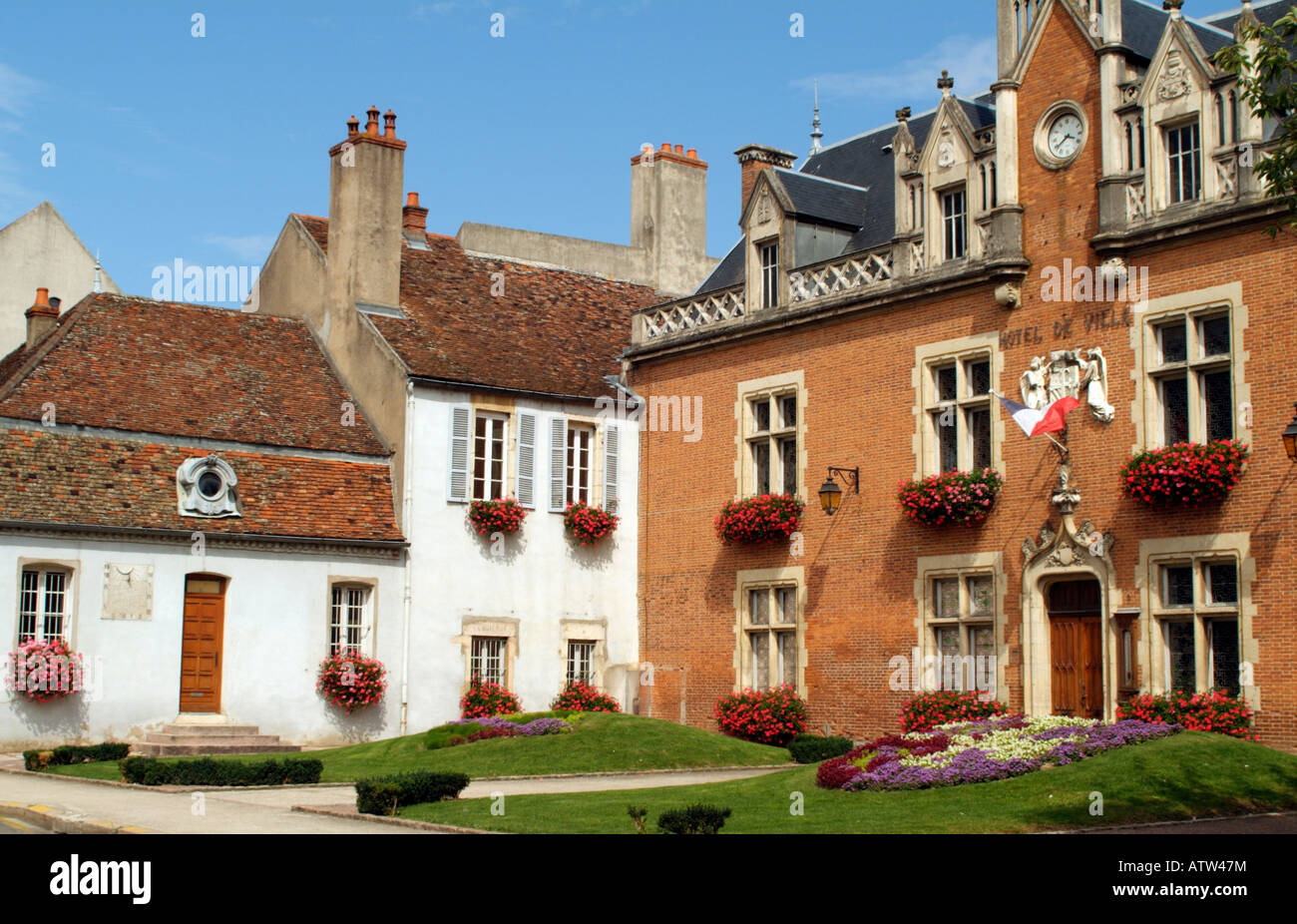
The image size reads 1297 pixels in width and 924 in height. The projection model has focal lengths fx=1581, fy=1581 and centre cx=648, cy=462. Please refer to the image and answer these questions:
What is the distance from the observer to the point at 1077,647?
74.9ft

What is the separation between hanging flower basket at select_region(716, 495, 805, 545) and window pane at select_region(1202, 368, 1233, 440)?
7.74 metres

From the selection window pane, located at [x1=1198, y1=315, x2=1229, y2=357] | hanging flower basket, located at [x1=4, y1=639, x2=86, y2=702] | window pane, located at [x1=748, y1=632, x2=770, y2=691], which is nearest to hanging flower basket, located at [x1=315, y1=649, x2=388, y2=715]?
hanging flower basket, located at [x1=4, y1=639, x2=86, y2=702]

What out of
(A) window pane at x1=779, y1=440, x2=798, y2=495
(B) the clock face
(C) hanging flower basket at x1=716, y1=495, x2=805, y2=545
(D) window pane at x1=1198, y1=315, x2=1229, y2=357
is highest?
(B) the clock face

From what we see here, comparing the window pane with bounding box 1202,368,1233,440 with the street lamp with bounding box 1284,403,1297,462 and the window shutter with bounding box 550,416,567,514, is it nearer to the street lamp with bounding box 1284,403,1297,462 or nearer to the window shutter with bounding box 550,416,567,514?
the street lamp with bounding box 1284,403,1297,462

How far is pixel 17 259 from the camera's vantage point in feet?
131

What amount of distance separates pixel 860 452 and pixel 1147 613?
6.09m

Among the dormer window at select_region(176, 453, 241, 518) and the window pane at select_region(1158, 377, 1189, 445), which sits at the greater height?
the window pane at select_region(1158, 377, 1189, 445)

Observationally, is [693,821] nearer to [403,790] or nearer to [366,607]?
[403,790]

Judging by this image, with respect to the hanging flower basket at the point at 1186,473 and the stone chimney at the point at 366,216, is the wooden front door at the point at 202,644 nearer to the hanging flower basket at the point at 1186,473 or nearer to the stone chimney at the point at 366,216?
the stone chimney at the point at 366,216

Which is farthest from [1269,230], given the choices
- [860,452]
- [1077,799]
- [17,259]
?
[17,259]

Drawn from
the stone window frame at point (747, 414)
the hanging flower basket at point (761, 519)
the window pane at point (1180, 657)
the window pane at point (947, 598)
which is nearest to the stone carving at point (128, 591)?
the hanging flower basket at point (761, 519)

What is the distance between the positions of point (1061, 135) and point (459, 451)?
40.0 feet

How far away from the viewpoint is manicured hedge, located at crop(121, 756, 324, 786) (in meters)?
19.5

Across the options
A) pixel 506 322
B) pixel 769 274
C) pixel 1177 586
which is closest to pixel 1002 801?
pixel 1177 586
